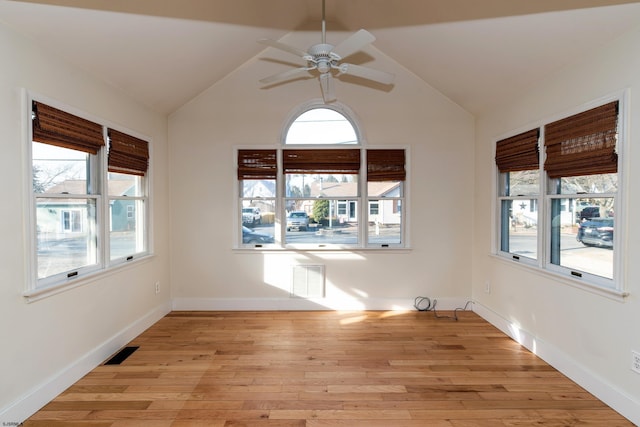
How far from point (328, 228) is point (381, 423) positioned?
2512mm

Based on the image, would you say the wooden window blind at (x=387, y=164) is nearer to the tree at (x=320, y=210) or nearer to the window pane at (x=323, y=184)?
the window pane at (x=323, y=184)

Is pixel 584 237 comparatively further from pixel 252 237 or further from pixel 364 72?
pixel 252 237

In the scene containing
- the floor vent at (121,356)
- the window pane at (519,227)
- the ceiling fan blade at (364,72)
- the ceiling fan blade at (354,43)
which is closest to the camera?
the ceiling fan blade at (354,43)

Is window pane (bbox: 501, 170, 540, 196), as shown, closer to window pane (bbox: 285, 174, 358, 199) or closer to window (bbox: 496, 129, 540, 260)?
window (bbox: 496, 129, 540, 260)

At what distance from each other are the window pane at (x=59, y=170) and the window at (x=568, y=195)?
4022 millimetres

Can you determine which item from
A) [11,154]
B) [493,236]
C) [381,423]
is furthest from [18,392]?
[493,236]

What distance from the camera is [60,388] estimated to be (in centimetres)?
238

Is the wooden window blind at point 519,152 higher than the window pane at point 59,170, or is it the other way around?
the wooden window blind at point 519,152

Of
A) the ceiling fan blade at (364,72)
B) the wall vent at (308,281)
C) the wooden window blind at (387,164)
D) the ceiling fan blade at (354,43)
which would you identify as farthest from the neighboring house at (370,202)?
the ceiling fan blade at (354,43)

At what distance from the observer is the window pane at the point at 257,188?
13.8 feet

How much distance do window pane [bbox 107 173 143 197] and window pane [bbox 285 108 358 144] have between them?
5.95 feet

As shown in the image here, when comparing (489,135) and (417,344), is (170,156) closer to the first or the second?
(417,344)

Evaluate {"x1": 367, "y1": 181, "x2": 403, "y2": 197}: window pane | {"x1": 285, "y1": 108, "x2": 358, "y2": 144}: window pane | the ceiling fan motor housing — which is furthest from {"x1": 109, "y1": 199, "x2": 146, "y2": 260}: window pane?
{"x1": 367, "y1": 181, "x2": 403, "y2": 197}: window pane

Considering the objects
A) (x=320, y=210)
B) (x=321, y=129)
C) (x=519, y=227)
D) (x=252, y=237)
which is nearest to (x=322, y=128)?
(x=321, y=129)
